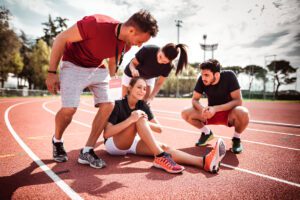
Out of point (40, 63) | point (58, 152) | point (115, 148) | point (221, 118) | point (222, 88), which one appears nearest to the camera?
point (58, 152)

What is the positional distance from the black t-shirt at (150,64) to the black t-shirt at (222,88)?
0.83m

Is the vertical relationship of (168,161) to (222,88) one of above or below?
below

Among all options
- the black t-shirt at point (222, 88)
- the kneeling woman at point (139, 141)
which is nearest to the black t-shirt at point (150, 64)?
the black t-shirt at point (222, 88)

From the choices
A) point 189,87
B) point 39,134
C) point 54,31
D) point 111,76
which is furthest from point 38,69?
point 189,87

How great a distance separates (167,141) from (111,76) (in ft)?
7.10

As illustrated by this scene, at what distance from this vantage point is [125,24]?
2.76 m

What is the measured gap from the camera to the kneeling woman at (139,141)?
118 inches

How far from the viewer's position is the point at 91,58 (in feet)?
10.3

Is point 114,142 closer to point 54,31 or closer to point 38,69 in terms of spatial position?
point 38,69

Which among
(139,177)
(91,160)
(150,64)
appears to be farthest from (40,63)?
(139,177)

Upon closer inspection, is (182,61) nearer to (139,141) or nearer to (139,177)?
(139,141)

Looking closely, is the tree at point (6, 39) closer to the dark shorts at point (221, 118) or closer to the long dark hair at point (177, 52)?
the long dark hair at point (177, 52)

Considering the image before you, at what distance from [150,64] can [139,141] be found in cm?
183

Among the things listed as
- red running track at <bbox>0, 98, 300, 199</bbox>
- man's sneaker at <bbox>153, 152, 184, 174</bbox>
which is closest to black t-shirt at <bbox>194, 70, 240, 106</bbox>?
red running track at <bbox>0, 98, 300, 199</bbox>
